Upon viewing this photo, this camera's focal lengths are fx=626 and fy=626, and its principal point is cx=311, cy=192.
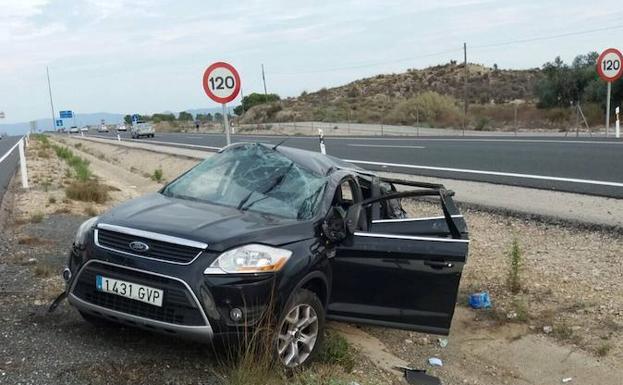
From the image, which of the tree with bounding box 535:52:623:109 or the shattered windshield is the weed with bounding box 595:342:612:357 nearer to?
the shattered windshield

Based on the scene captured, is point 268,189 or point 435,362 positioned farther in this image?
point 435,362

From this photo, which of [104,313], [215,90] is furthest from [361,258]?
[215,90]

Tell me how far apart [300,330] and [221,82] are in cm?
839

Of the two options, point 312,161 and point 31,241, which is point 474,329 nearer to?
point 312,161

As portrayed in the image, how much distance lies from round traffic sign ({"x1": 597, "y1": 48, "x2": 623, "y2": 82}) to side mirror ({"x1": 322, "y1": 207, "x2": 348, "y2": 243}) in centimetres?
2143

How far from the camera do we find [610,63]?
901 inches

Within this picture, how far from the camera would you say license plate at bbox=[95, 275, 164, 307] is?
389 centimetres

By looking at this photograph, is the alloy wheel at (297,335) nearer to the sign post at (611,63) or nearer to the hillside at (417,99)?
the sign post at (611,63)

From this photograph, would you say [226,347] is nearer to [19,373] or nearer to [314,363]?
[314,363]

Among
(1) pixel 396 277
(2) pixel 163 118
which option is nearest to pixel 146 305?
(1) pixel 396 277

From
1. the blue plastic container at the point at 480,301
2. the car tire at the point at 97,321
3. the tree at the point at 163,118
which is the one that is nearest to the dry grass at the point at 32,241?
the car tire at the point at 97,321

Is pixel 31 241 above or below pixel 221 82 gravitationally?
below

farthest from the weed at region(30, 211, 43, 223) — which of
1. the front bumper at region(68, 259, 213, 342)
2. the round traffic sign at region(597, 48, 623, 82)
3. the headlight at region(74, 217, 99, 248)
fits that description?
the round traffic sign at region(597, 48, 623, 82)

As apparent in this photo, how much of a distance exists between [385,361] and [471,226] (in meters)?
4.74
